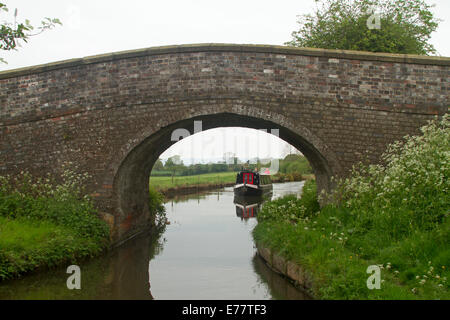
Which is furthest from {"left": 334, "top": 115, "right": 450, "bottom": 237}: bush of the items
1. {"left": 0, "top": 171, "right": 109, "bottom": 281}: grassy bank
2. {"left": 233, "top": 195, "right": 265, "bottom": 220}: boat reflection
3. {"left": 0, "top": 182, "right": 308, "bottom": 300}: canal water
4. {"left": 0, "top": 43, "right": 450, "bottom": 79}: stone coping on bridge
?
{"left": 233, "top": 195, "right": 265, "bottom": 220}: boat reflection

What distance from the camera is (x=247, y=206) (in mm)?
18250

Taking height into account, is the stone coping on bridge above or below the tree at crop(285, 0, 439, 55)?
below

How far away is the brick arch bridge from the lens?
799cm

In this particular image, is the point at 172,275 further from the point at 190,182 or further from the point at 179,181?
the point at 179,181

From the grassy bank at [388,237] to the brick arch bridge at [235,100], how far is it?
117cm

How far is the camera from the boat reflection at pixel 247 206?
49.2 feet

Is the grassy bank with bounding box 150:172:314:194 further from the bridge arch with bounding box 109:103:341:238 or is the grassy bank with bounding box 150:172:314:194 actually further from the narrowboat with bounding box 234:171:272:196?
the narrowboat with bounding box 234:171:272:196

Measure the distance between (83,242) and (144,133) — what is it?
98.5 inches

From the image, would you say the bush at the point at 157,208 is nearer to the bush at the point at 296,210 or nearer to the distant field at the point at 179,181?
the bush at the point at 296,210

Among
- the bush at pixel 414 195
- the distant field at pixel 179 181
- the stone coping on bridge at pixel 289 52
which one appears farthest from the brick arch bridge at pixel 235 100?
the distant field at pixel 179 181

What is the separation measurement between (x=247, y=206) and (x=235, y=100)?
425 inches

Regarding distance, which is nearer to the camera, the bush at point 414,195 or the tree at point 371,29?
the bush at point 414,195

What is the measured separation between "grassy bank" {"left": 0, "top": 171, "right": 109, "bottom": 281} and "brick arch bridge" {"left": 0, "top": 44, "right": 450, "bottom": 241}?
378mm

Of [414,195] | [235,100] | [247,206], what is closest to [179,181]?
[247,206]
